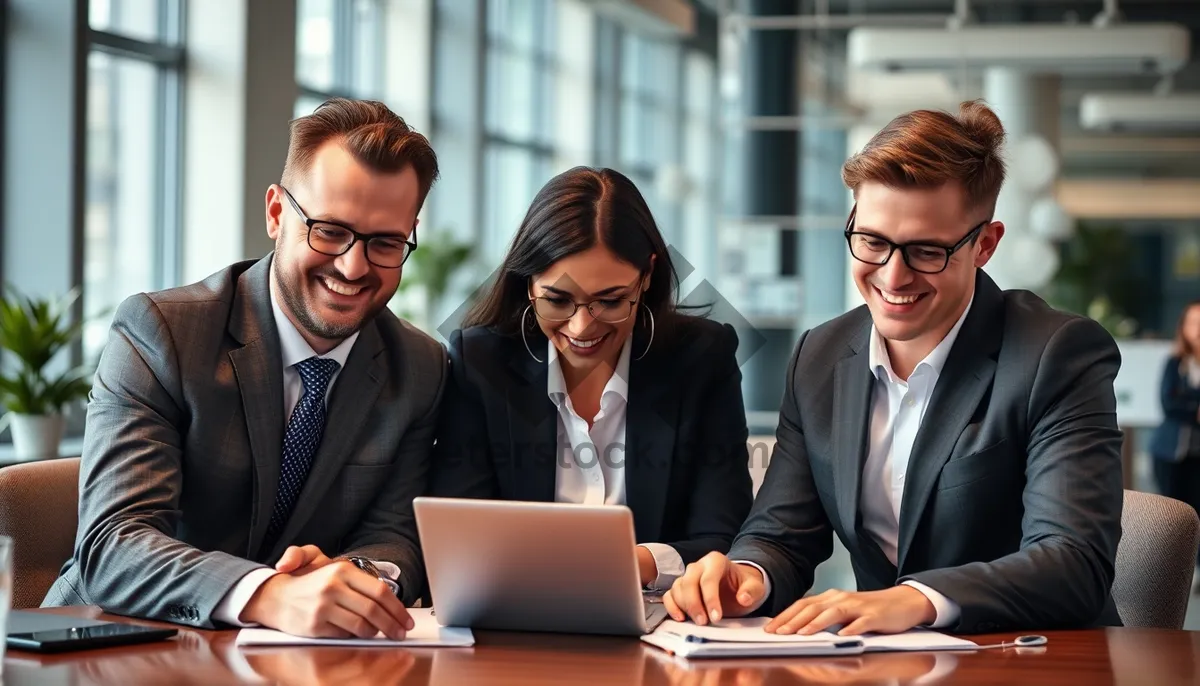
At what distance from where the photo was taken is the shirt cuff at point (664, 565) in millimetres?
2202

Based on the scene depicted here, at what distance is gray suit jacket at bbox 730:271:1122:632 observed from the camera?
1.92 m

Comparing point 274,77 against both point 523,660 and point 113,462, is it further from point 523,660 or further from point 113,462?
point 523,660

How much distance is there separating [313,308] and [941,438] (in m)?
1.08

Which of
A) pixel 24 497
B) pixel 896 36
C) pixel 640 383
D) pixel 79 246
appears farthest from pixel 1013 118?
pixel 24 497

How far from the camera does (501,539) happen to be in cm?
170

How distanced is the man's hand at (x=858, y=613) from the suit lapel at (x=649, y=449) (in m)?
0.63

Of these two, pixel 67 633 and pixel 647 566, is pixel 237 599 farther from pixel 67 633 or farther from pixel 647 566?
pixel 647 566

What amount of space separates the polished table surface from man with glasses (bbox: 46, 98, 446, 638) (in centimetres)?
37

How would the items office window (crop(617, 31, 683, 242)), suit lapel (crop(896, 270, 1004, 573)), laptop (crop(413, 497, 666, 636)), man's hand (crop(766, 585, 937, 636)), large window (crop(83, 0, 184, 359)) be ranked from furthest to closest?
office window (crop(617, 31, 683, 242))
large window (crop(83, 0, 184, 359))
suit lapel (crop(896, 270, 1004, 573))
man's hand (crop(766, 585, 937, 636))
laptop (crop(413, 497, 666, 636))

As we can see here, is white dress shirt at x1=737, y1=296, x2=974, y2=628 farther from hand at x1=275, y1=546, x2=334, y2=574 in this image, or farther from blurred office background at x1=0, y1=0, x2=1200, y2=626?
hand at x1=275, y1=546, x2=334, y2=574

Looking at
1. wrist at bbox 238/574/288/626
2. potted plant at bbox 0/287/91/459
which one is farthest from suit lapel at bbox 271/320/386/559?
potted plant at bbox 0/287/91/459

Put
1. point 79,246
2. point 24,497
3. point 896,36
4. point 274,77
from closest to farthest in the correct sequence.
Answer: point 24,497
point 79,246
point 274,77
point 896,36

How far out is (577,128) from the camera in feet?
46.0

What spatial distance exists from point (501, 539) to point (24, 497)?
1.07 m
